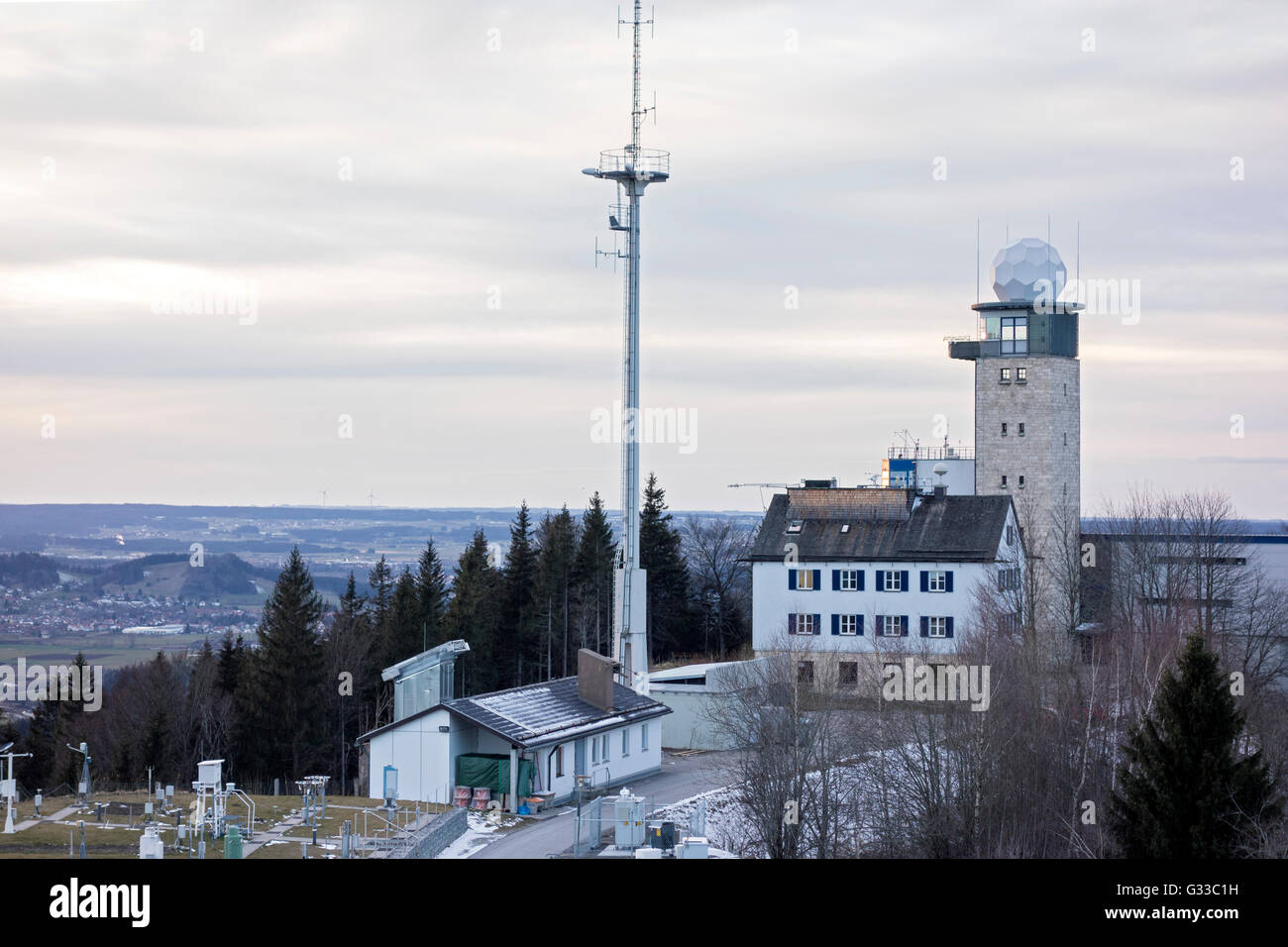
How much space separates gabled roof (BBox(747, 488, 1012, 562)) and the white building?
0.14 ft

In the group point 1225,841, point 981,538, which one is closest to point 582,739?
point 1225,841

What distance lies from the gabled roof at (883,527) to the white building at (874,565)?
0.14 feet

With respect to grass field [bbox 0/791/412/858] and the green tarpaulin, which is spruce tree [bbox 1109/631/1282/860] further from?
the green tarpaulin

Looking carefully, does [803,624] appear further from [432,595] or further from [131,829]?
[131,829]

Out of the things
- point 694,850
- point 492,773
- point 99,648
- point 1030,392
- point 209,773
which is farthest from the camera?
point 99,648

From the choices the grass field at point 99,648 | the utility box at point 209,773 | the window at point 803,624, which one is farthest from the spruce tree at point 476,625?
the utility box at point 209,773

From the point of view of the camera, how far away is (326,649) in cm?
6700

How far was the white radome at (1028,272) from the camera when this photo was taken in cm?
7481

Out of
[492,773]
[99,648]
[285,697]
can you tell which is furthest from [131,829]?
[99,648]

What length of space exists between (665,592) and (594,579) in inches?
220

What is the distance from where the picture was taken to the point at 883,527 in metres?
64.7

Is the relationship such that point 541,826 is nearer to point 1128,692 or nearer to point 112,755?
point 1128,692
